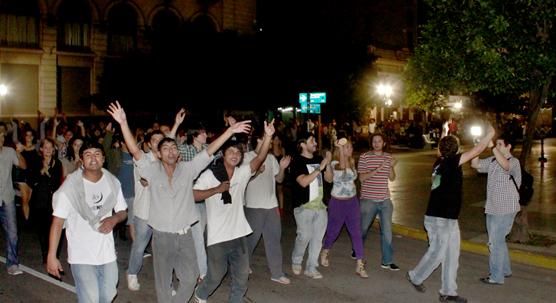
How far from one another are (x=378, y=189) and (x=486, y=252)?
8.66 ft

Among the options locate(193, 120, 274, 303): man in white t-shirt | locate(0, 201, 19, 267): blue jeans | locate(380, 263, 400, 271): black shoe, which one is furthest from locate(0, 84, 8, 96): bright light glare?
locate(193, 120, 274, 303): man in white t-shirt

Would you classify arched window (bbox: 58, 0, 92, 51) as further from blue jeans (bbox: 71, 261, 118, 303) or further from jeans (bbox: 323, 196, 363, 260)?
blue jeans (bbox: 71, 261, 118, 303)

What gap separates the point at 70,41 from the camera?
1390 inches

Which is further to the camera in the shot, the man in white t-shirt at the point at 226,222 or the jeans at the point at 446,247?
the jeans at the point at 446,247

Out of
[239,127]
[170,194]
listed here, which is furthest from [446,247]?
[170,194]

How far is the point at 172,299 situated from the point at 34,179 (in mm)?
3523

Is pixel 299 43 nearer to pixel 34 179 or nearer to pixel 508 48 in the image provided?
pixel 508 48

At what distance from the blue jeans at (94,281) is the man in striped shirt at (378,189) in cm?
406

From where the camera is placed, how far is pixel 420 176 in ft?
69.1

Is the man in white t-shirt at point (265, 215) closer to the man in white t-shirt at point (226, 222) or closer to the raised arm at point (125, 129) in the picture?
the man in white t-shirt at point (226, 222)

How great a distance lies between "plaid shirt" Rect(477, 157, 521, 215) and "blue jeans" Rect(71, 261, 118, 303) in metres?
4.74

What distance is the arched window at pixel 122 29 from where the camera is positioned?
3656 centimetres

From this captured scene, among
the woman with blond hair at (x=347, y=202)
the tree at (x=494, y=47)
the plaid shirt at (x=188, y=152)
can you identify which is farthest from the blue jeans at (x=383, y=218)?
the tree at (x=494, y=47)

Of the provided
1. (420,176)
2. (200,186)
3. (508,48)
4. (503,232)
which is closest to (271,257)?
(200,186)
